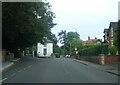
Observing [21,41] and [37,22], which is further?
[21,41]

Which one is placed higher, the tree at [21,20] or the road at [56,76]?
the tree at [21,20]

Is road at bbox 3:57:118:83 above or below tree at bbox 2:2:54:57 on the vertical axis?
below

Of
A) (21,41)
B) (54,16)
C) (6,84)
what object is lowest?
(6,84)

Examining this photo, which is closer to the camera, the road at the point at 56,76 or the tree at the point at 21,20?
the road at the point at 56,76

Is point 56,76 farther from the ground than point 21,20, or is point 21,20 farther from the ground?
point 21,20

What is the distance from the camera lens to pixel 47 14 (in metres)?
67.1

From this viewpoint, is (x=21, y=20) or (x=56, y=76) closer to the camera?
(x=56, y=76)

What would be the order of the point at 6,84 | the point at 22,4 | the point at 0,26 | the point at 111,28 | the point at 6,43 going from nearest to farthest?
1. the point at 6,84
2. the point at 22,4
3. the point at 0,26
4. the point at 6,43
5. the point at 111,28

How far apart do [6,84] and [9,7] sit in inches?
691

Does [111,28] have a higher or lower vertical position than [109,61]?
higher

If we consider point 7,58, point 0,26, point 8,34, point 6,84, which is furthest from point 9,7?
point 7,58

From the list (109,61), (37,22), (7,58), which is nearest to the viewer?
(109,61)

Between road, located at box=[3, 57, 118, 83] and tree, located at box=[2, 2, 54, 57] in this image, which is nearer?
road, located at box=[3, 57, 118, 83]

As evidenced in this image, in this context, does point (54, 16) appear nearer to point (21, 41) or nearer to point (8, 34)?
point (21, 41)
